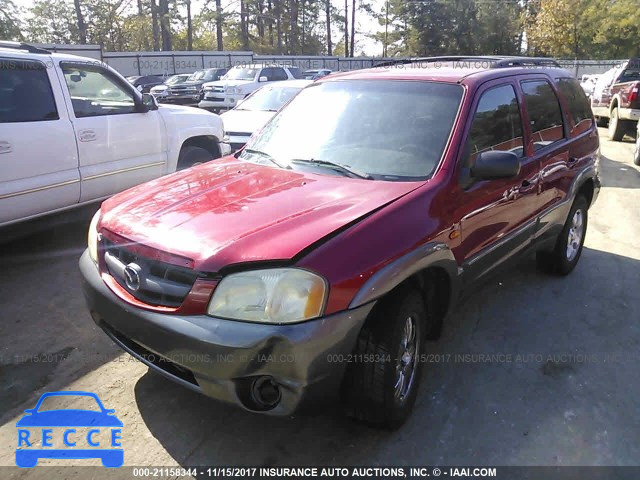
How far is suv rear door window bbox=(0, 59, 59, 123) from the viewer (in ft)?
15.3

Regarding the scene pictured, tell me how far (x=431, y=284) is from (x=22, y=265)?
13.1 ft

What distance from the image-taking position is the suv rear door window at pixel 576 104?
15.1 ft

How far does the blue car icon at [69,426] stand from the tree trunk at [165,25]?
4349cm

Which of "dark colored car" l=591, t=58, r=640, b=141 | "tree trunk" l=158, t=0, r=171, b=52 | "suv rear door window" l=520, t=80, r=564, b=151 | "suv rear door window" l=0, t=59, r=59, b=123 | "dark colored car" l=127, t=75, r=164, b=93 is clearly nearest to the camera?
"suv rear door window" l=520, t=80, r=564, b=151

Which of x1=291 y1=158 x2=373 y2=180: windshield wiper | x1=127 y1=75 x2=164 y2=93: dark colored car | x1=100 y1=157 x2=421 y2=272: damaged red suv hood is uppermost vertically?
x1=127 y1=75 x2=164 y2=93: dark colored car

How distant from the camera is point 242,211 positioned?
8.84 ft

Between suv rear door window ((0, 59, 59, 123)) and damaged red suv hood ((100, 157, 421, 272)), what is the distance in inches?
86.4

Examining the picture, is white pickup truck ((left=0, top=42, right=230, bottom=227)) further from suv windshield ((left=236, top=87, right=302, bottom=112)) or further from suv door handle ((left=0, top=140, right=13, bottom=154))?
suv windshield ((left=236, top=87, right=302, bottom=112))

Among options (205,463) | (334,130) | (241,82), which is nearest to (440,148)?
(334,130)

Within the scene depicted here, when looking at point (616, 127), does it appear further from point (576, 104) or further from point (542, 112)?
point (542, 112)

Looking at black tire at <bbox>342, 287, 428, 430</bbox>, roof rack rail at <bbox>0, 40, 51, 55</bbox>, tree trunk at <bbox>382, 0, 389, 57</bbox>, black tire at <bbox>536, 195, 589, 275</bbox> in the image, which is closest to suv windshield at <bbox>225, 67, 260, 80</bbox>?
roof rack rail at <bbox>0, 40, 51, 55</bbox>

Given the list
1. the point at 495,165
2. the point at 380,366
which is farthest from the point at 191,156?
the point at 380,366

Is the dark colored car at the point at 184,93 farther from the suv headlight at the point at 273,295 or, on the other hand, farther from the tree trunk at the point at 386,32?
the tree trunk at the point at 386,32

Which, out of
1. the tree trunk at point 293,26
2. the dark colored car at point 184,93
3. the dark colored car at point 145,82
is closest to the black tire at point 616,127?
the dark colored car at point 184,93
